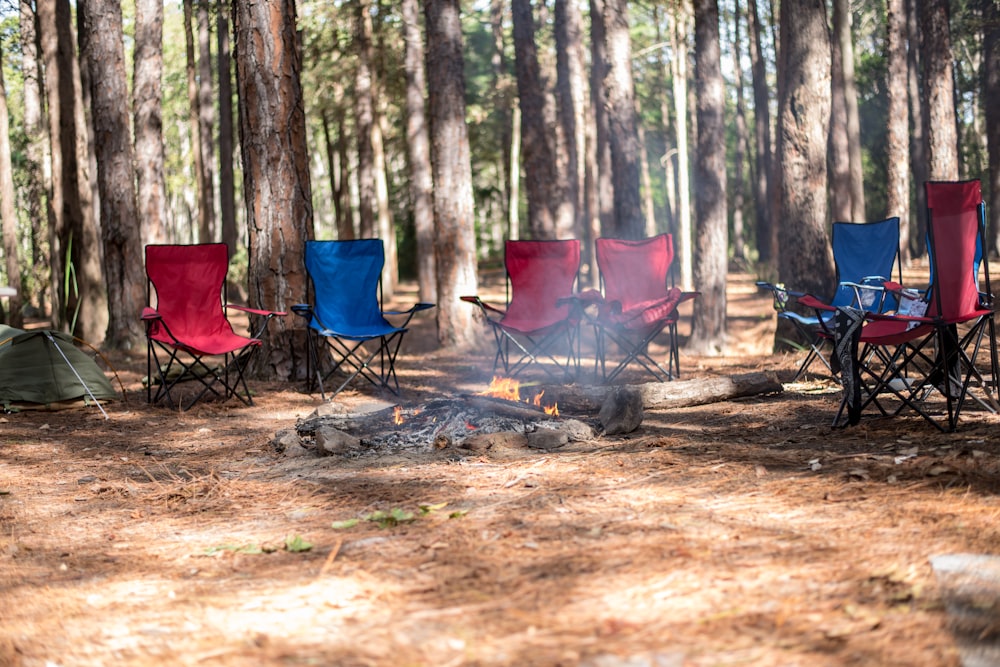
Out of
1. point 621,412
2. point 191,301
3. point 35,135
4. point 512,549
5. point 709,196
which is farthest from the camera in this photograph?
point 35,135

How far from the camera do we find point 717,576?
90.8 inches

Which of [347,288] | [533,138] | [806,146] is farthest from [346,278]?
[533,138]

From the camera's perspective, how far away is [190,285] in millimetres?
6148

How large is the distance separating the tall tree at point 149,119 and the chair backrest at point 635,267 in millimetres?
5638

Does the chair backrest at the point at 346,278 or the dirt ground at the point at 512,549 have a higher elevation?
the chair backrest at the point at 346,278

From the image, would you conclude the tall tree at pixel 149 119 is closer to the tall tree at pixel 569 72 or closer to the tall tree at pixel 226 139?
the tall tree at pixel 226 139

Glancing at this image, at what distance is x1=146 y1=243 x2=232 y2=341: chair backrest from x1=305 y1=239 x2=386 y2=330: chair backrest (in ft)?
1.94

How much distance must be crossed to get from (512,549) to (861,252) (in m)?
4.52

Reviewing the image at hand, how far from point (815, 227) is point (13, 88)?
28319 mm

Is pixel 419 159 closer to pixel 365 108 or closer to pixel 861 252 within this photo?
pixel 365 108

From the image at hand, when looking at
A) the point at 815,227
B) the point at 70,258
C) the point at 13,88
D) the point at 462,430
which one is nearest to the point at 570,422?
the point at 462,430

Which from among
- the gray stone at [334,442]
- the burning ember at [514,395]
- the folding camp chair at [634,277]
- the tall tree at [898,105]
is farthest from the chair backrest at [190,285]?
the tall tree at [898,105]

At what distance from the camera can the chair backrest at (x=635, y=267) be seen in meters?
6.56

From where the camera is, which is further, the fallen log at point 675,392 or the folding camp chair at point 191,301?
the folding camp chair at point 191,301
